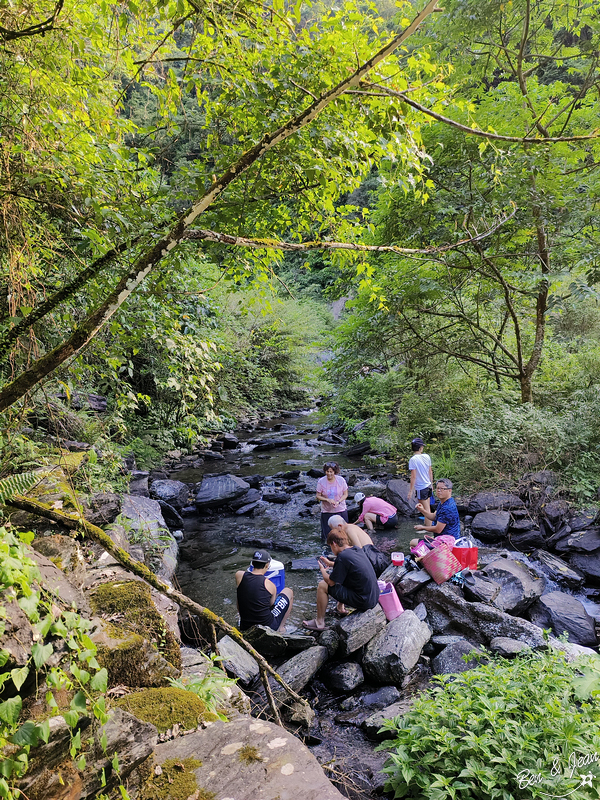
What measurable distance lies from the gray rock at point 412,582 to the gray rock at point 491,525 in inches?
93.6

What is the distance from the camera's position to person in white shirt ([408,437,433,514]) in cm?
826

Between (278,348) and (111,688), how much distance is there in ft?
68.2

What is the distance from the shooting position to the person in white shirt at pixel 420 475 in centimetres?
826

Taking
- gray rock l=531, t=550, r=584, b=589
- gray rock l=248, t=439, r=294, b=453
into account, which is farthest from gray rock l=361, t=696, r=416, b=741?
gray rock l=248, t=439, r=294, b=453

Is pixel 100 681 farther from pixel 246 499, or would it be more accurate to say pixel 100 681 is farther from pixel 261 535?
pixel 246 499

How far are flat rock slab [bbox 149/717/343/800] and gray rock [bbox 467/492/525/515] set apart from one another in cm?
705

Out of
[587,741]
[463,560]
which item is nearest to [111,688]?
[587,741]

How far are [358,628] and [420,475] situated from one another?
12.4 ft

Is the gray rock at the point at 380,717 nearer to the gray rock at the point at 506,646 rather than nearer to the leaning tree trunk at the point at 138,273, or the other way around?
the gray rock at the point at 506,646

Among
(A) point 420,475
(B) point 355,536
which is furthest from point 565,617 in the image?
(A) point 420,475

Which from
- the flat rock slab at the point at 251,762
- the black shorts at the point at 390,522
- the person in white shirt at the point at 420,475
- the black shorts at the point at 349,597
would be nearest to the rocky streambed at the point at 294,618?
the flat rock slab at the point at 251,762

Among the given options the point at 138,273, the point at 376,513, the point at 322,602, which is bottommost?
the point at 322,602

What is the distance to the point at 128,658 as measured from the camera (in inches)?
104

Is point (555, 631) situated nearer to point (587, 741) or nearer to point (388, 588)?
point (388, 588)
